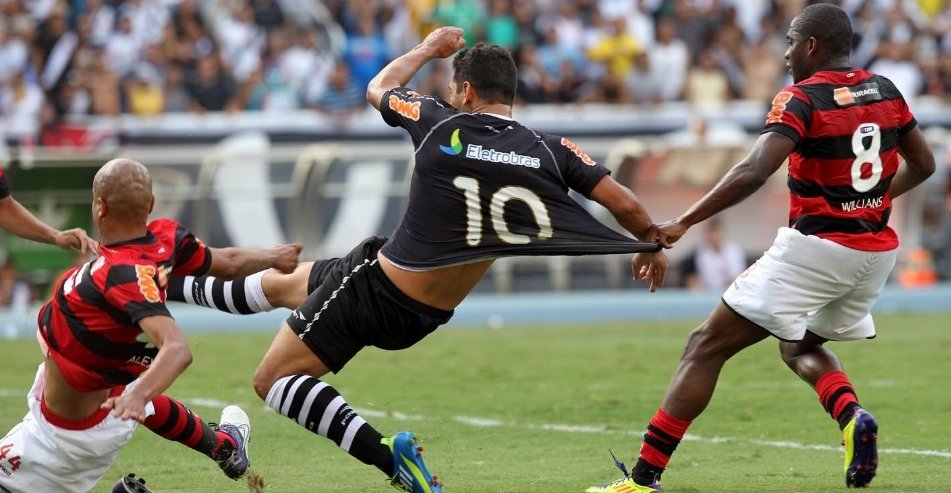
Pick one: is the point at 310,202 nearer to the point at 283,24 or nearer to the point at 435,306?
the point at 283,24

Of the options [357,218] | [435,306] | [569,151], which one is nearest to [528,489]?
[435,306]

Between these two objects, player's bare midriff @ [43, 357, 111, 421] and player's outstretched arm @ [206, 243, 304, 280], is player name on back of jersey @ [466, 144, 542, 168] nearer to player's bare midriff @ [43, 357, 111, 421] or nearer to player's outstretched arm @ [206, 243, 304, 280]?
player's outstretched arm @ [206, 243, 304, 280]

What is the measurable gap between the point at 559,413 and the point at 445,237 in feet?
12.9

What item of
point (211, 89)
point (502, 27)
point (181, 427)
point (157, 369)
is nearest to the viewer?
point (157, 369)

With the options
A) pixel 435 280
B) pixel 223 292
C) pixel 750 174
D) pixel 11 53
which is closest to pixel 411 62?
pixel 435 280

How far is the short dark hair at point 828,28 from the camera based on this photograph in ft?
23.6

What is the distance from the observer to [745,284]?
7.16m

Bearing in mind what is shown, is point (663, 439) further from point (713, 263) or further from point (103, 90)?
point (103, 90)

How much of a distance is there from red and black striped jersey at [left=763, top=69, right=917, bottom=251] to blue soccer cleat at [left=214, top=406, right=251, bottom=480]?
2924 millimetres

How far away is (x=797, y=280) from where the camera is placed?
7125 millimetres

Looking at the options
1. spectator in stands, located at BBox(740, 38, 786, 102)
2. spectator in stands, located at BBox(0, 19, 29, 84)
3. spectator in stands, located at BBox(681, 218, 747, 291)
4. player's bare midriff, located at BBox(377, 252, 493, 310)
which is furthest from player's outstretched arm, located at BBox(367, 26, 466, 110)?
spectator in stands, located at BBox(740, 38, 786, 102)

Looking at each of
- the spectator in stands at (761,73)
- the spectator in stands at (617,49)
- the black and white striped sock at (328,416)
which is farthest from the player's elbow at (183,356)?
the spectator in stands at (761,73)

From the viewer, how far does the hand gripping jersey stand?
22.0 ft

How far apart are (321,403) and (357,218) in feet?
37.4
